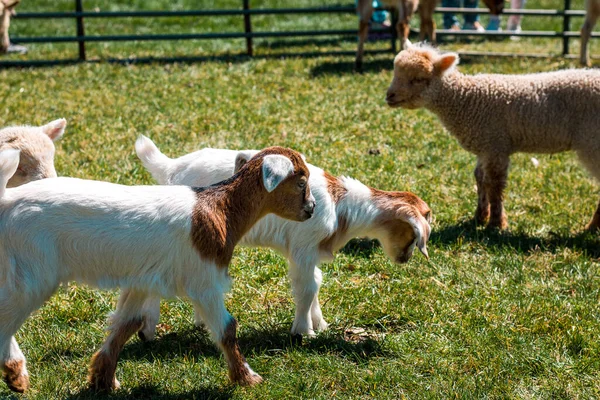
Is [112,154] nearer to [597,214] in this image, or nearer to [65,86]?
[65,86]

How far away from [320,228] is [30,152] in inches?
74.6

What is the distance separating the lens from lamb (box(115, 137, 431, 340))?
4910 millimetres

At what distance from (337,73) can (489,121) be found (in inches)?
214

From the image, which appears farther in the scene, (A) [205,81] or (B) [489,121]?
(A) [205,81]

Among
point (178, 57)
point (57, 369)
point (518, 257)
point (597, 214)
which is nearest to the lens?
point (57, 369)

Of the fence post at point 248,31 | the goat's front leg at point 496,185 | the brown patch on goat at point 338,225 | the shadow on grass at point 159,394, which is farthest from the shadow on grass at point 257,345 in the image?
the fence post at point 248,31

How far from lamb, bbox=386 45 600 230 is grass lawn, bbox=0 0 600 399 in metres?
0.49

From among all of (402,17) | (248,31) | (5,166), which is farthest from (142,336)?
(248,31)

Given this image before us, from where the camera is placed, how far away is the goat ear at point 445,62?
7059mm

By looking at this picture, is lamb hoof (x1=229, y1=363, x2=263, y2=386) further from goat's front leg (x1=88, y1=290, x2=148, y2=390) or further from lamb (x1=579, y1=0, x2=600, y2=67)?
lamb (x1=579, y1=0, x2=600, y2=67)

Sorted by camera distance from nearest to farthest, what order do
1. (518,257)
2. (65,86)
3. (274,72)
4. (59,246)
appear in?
(59,246), (518,257), (65,86), (274,72)

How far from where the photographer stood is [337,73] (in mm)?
12195

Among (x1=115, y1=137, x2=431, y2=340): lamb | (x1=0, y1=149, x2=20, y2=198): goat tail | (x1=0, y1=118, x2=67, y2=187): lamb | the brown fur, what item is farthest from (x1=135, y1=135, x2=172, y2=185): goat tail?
(x1=0, y1=149, x2=20, y2=198): goat tail

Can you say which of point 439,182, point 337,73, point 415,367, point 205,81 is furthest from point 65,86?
point 415,367
